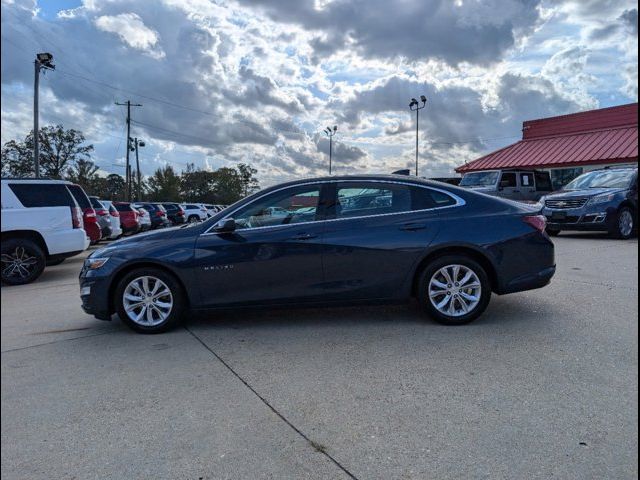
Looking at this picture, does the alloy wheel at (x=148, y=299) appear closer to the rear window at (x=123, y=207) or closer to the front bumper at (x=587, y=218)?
the front bumper at (x=587, y=218)

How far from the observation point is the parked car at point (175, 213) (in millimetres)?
29538

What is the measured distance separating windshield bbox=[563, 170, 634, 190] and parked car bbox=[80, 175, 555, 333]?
8.88 m

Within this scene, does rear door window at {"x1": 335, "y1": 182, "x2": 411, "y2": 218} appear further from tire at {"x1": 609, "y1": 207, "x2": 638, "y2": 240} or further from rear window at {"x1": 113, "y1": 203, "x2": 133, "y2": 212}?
rear window at {"x1": 113, "y1": 203, "x2": 133, "y2": 212}

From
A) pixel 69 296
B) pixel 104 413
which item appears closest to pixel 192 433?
pixel 104 413

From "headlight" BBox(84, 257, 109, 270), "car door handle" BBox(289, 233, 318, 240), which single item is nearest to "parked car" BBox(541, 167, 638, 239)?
"car door handle" BBox(289, 233, 318, 240)

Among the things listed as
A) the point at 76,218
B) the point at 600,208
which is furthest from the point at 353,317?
the point at 600,208

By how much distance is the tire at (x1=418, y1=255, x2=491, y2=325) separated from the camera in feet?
15.5

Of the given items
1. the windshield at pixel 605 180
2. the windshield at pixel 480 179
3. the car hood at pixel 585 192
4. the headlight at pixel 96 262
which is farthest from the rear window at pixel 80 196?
the windshield at pixel 605 180

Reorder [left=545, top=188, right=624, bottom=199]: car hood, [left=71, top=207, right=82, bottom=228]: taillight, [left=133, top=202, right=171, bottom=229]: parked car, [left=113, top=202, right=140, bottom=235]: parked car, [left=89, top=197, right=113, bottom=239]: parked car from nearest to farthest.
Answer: [left=71, top=207, right=82, bottom=228]: taillight, [left=545, top=188, right=624, bottom=199]: car hood, [left=89, top=197, right=113, bottom=239]: parked car, [left=113, top=202, right=140, bottom=235]: parked car, [left=133, top=202, right=171, bottom=229]: parked car

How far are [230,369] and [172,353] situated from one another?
2.37 ft

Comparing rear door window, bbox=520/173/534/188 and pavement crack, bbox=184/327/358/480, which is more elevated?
rear door window, bbox=520/173/534/188

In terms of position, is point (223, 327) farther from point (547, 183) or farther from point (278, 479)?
point (547, 183)

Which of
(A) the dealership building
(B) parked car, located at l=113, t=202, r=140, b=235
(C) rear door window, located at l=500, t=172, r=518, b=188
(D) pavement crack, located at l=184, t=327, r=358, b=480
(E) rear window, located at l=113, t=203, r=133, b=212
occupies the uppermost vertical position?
(A) the dealership building

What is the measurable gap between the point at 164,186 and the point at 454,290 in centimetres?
7873
